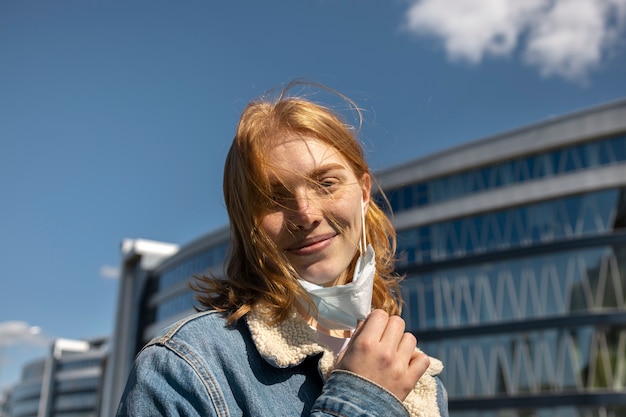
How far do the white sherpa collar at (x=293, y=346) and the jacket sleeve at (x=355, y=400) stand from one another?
0.17m

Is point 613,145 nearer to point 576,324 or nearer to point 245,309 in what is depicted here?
point 576,324

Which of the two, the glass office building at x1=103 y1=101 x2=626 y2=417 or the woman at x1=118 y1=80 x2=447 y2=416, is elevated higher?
the glass office building at x1=103 y1=101 x2=626 y2=417

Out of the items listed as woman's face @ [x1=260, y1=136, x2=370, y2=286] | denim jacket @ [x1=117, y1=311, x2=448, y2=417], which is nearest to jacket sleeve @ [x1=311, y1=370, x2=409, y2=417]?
denim jacket @ [x1=117, y1=311, x2=448, y2=417]

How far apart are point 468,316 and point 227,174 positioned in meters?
31.8

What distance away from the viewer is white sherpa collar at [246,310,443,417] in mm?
1719

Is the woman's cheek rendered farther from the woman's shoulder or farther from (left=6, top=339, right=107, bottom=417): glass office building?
(left=6, top=339, right=107, bottom=417): glass office building

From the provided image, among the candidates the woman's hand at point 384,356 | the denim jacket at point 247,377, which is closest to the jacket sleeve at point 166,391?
the denim jacket at point 247,377

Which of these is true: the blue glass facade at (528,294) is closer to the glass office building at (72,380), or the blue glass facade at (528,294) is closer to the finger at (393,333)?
the finger at (393,333)

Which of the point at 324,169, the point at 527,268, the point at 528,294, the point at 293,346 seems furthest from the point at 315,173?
the point at 527,268

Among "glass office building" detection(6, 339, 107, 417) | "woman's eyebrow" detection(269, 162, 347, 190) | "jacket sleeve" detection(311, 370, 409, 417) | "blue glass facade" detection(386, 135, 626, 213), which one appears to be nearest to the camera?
"jacket sleeve" detection(311, 370, 409, 417)

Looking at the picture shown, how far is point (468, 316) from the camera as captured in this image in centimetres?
3244

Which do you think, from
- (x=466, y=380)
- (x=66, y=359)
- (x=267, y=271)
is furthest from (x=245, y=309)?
(x=66, y=359)

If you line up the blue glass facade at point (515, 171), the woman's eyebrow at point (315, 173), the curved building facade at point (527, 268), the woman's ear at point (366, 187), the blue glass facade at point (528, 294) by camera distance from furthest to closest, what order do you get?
the blue glass facade at point (515, 171)
the curved building facade at point (527, 268)
the blue glass facade at point (528, 294)
the woman's ear at point (366, 187)
the woman's eyebrow at point (315, 173)

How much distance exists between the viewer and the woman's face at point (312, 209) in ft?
6.23
